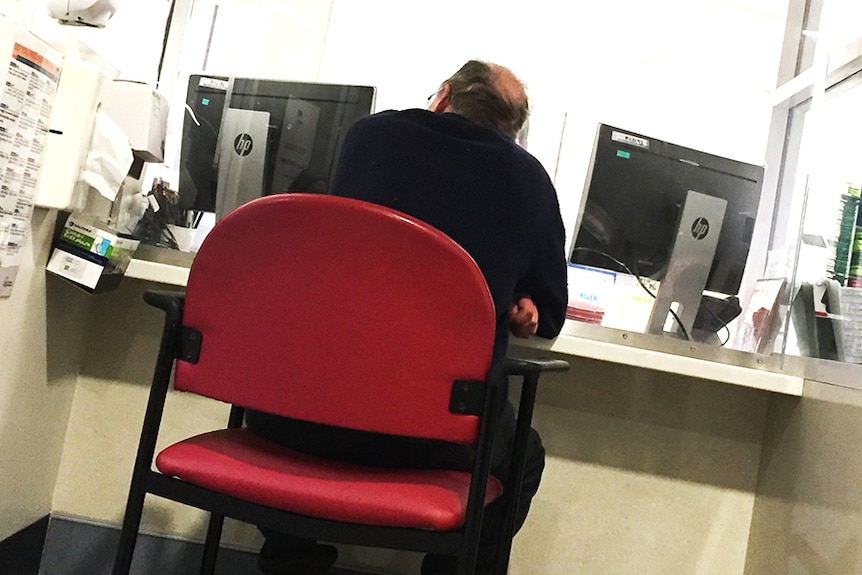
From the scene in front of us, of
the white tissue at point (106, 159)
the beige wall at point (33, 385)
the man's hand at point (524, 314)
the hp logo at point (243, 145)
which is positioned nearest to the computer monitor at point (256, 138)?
the hp logo at point (243, 145)

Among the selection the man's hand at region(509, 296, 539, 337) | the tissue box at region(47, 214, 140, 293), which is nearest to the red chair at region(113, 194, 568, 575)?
the man's hand at region(509, 296, 539, 337)

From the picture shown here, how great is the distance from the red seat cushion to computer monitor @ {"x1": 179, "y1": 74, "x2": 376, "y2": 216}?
1.00 m

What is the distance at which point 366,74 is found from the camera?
2.87 m

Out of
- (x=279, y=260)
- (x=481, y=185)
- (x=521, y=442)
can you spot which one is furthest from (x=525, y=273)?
(x=279, y=260)

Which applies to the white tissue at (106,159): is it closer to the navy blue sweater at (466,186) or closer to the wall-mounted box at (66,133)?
the wall-mounted box at (66,133)

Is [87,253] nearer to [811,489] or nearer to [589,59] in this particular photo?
[811,489]

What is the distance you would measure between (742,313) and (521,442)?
1.14 meters


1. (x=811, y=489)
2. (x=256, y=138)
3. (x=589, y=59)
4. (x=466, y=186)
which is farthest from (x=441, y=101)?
(x=589, y=59)

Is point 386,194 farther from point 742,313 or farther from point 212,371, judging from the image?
point 742,313

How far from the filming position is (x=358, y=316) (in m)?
0.95

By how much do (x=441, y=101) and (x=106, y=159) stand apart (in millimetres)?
728

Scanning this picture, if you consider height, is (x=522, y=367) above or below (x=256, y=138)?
below

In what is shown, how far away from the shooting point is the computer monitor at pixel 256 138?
75.8 inches

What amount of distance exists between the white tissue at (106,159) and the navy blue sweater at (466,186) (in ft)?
1.98
